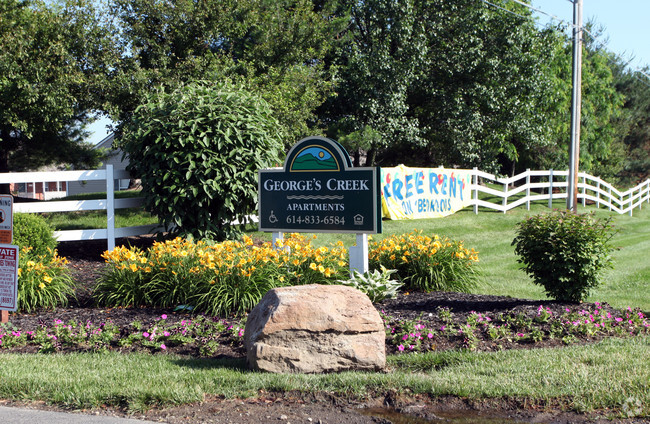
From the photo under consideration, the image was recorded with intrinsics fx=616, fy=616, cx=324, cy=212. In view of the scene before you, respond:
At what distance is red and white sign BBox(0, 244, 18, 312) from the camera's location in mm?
6797

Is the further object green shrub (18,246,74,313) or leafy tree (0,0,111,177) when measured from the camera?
leafy tree (0,0,111,177)

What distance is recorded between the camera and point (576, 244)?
728cm

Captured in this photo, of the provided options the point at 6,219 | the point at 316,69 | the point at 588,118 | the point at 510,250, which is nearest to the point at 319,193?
the point at 6,219

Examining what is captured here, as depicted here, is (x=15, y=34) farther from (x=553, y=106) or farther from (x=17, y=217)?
(x=553, y=106)

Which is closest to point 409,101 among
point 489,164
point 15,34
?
point 489,164

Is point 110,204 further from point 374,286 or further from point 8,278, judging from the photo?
point 374,286

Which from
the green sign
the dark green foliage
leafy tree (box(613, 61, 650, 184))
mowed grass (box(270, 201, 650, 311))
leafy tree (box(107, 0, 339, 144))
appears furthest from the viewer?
leafy tree (box(613, 61, 650, 184))

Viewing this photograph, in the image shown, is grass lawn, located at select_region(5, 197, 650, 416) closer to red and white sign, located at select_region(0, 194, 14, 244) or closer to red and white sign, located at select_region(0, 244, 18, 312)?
red and white sign, located at select_region(0, 244, 18, 312)

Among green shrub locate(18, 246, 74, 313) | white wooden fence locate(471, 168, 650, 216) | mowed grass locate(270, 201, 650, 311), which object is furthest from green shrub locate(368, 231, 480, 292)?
white wooden fence locate(471, 168, 650, 216)

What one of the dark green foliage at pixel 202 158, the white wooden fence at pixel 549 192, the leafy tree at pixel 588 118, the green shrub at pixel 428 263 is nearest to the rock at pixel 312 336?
the green shrub at pixel 428 263

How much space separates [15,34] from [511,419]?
1478 cm

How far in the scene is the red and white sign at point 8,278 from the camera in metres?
6.80

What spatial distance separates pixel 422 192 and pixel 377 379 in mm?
14474

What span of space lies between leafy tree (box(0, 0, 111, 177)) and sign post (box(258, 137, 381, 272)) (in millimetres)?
8070
